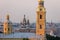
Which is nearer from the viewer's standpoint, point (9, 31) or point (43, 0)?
point (43, 0)

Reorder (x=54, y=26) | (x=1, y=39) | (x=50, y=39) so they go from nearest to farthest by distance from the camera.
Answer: (x=1, y=39), (x=50, y=39), (x=54, y=26)

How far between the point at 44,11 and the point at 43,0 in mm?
611

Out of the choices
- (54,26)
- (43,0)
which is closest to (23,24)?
(54,26)

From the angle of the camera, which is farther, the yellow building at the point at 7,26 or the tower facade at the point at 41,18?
the yellow building at the point at 7,26

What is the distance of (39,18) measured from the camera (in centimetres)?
1110

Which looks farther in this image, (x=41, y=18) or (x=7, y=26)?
(x=7, y=26)

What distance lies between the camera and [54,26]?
725 inches

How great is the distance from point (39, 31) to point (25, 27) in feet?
21.4

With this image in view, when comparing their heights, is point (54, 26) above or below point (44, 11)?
below

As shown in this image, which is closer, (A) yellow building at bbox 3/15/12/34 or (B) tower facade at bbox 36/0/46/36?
(B) tower facade at bbox 36/0/46/36

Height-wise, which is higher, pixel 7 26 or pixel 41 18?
pixel 41 18

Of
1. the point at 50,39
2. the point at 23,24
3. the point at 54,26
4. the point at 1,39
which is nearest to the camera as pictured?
the point at 1,39

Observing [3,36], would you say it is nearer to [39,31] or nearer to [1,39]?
[1,39]


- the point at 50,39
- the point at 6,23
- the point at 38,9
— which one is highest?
the point at 38,9
